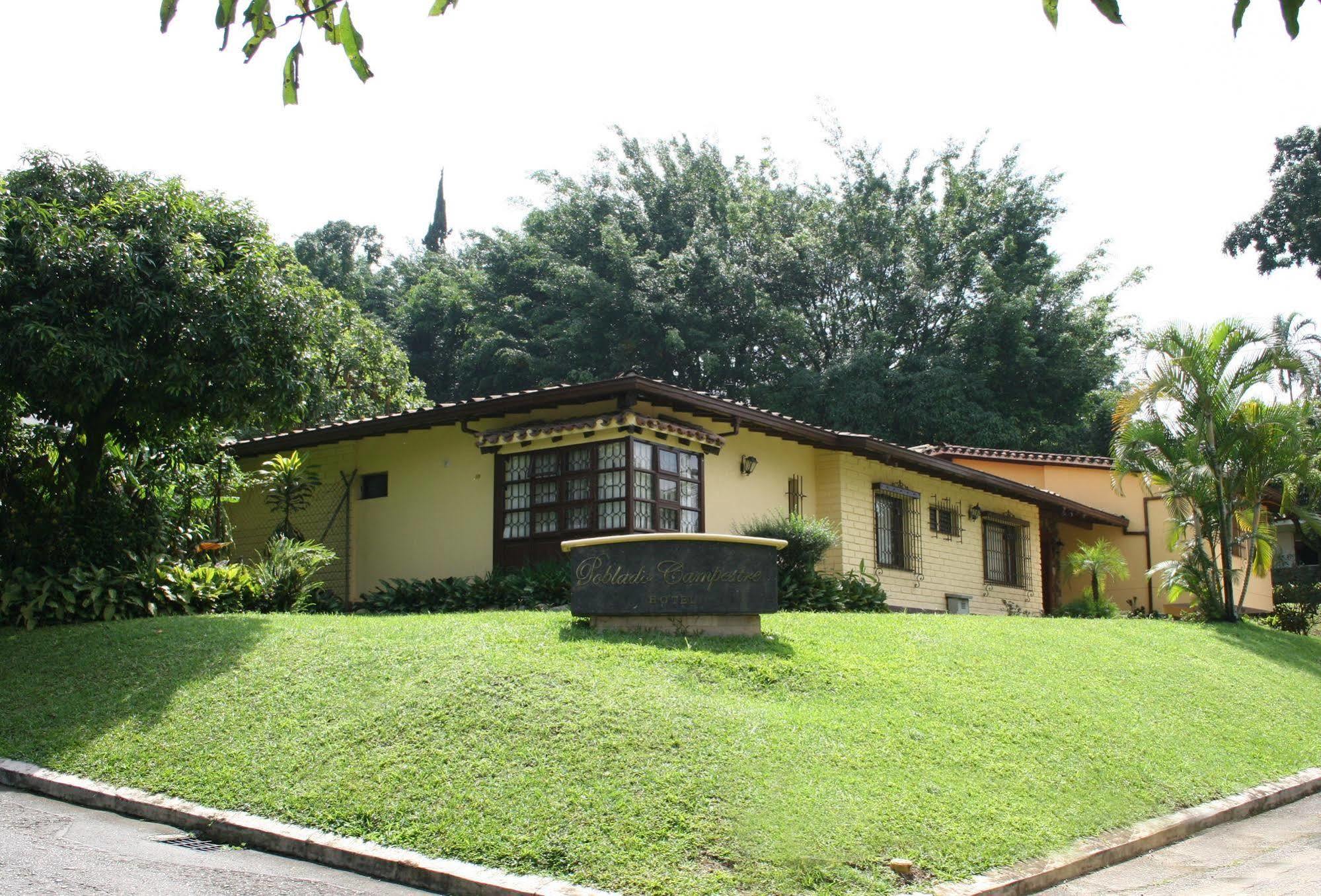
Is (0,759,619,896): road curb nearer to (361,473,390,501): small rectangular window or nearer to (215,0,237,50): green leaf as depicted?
(215,0,237,50): green leaf

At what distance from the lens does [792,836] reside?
→ 249 inches

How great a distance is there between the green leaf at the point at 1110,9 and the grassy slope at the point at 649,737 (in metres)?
4.54

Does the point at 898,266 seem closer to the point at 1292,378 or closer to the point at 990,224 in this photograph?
the point at 990,224

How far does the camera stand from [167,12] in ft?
9.69

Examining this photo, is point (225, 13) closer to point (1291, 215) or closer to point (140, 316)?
point (140, 316)

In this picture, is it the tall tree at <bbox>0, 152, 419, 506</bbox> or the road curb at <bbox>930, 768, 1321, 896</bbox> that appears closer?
the road curb at <bbox>930, 768, 1321, 896</bbox>

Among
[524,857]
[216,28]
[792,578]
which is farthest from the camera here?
[792,578]

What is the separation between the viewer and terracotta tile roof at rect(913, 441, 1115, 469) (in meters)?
23.6

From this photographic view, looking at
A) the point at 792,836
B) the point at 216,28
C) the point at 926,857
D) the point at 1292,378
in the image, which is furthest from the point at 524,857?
the point at 1292,378

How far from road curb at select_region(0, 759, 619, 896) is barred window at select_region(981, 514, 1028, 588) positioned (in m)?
17.3

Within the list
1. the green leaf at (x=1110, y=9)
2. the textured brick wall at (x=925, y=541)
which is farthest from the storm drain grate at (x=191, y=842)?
the textured brick wall at (x=925, y=541)

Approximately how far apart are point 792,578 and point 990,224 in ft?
76.4

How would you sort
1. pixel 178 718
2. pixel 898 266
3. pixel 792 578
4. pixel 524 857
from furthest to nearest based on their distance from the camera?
pixel 898 266, pixel 792 578, pixel 178 718, pixel 524 857

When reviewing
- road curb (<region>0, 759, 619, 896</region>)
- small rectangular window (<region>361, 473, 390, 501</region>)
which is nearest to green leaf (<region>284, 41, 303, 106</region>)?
road curb (<region>0, 759, 619, 896</region>)
